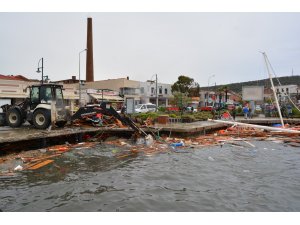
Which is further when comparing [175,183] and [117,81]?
[117,81]

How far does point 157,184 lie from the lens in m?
8.58

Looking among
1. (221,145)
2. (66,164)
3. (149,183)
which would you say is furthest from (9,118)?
(221,145)

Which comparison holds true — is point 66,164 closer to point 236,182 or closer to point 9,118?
point 236,182

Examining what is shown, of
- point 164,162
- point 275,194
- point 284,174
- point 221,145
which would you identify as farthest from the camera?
point 221,145

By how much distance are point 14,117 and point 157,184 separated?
11200mm

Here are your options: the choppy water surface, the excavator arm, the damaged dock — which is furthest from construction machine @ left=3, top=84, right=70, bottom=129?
the choppy water surface

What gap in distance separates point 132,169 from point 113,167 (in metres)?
0.78

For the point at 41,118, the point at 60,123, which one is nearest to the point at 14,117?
the point at 41,118

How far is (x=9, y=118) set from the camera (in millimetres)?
16062

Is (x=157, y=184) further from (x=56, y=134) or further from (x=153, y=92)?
(x=153, y=92)

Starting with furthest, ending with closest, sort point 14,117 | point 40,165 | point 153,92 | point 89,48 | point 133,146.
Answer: point 153,92 → point 89,48 → point 14,117 → point 133,146 → point 40,165

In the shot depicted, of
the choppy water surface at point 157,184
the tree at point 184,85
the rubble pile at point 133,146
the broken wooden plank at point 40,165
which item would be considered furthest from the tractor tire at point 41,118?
the tree at point 184,85

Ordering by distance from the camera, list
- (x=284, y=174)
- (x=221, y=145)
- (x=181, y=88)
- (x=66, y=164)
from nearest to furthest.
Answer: (x=284, y=174) → (x=66, y=164) → (x=221, y=145) → (x=181, y=88)

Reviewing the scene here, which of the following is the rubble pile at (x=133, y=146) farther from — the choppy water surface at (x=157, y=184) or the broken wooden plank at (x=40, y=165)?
the choppy water surface at (x=157, y=184)
